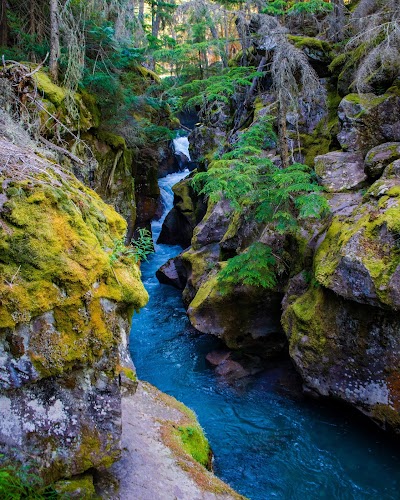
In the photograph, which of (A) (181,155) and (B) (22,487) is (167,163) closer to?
(A) (181,155)

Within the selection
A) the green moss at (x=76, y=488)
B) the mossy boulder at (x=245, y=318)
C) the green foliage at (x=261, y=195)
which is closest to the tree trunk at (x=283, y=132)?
the green foliage at (x=261, y=195)

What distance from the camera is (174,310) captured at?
1441 cm

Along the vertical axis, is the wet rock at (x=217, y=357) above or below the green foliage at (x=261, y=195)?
below

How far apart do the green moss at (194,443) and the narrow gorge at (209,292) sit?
35mm

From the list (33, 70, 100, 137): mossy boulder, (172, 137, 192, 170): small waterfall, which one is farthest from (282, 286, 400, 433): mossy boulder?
(172, 137, 192, 170): small waterfall

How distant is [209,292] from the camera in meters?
10.9

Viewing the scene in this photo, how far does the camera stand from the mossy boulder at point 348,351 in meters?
7.12

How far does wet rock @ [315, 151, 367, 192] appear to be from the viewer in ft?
32.0

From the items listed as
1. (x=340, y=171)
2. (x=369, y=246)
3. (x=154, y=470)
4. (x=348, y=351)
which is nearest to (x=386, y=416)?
(x=348, y=351)

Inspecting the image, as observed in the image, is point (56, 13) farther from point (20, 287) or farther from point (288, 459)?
point (288, 459)

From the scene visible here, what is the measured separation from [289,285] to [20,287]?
24.2 feet

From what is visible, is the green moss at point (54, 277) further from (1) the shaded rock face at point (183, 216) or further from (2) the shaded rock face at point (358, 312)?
(1) the shaded rock face at point (183, 216)

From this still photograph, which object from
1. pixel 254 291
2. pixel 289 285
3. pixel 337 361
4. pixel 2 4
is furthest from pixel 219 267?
pixel 2 4

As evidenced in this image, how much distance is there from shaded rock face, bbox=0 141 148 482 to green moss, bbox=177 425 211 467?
240 centimetres
